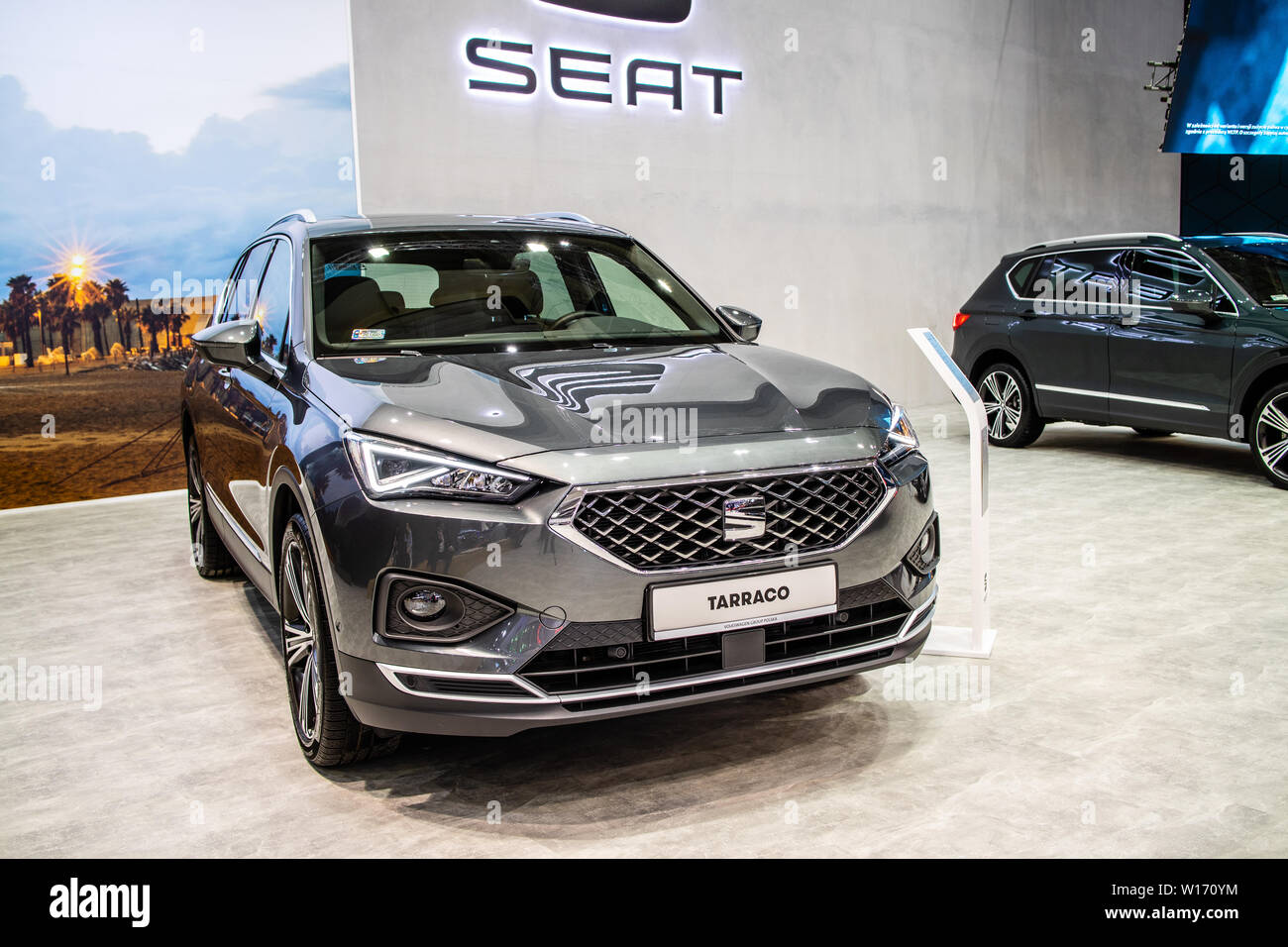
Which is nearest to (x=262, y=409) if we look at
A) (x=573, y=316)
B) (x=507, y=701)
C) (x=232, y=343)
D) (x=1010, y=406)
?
(x=232, y=343)

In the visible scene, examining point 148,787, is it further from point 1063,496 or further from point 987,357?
point 987,357

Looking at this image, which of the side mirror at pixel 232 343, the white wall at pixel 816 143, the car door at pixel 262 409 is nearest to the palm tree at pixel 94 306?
→ the white wall at pixel 816 143

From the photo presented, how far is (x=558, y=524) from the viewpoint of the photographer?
2.44 metres

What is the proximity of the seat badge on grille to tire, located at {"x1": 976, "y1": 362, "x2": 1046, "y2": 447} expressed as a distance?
6258 mm

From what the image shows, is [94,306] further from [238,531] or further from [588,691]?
[588,691]

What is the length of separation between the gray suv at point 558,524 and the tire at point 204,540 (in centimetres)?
191

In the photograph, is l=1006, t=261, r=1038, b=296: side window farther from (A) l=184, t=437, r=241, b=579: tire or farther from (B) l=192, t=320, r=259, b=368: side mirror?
(B) l=192, t=320, r=259, b=368: side mirror

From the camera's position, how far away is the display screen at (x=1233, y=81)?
1201 cm

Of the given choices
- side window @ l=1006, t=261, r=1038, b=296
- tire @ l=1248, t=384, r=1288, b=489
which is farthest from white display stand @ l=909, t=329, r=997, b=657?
side window @ l=1006, t=261, r=1038, b=296

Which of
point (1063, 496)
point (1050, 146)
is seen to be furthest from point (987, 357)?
point (1050, 146)

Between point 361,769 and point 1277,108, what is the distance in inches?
499

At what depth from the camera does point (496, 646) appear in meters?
2.47
